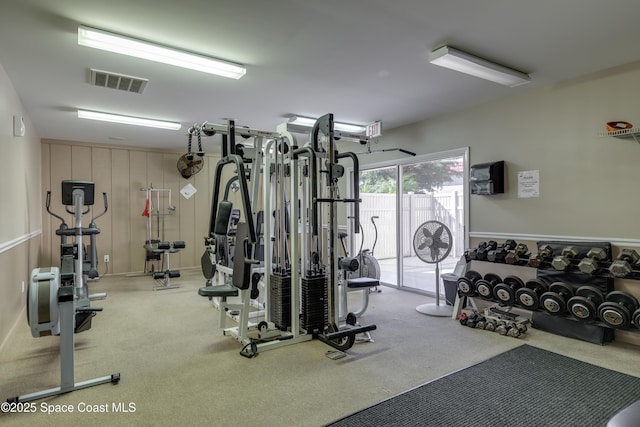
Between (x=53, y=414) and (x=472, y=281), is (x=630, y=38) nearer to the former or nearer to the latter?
(x=472, y=281)

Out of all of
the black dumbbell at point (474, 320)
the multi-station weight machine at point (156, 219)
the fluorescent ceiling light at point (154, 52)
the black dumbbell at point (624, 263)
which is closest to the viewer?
the fluorescent ceiling light at point (154, 52)

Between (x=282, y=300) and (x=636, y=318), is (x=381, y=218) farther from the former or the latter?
(x=636, y=318)

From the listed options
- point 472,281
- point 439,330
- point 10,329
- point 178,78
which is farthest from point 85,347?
point 472,281

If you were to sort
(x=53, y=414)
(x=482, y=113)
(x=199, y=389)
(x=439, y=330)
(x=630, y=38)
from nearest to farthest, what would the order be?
(x=53, y=414) → (x=199, y=389) → (x=630, y=38) → (x=439, y=330) → (x=482, y=113)

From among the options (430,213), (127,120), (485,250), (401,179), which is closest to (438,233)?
(485,250)

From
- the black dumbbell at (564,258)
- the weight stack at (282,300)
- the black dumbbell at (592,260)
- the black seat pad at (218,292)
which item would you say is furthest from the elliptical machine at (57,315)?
the black dumbbell at (592,260)

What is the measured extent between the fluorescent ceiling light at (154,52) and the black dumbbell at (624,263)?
144 inches

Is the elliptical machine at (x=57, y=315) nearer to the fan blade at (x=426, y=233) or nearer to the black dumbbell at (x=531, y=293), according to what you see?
the fan blade at (x=426, y=233)

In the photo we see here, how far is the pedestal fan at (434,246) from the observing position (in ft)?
14.1

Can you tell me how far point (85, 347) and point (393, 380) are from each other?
2.75 metres

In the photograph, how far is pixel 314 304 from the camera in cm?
336

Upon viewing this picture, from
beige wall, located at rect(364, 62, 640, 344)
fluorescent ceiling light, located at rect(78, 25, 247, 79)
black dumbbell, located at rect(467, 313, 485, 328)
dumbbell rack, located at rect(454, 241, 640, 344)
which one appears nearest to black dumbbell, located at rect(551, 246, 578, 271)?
dumbbell rack, located at rect(454, 241, 640, 344)

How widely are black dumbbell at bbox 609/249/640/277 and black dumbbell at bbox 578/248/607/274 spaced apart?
127mm

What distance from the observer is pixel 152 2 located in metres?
2.24
